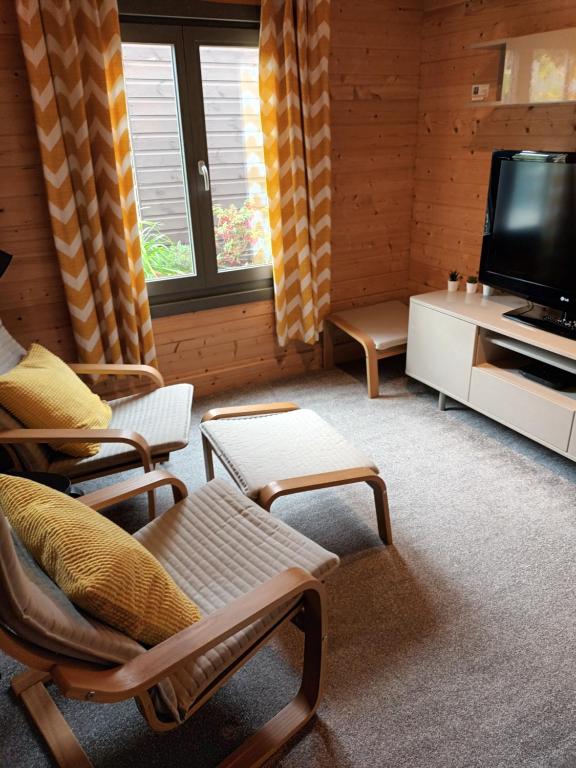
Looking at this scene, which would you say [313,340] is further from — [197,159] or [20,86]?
[20,86]

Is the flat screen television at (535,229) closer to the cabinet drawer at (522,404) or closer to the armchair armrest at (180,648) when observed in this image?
the cabinet drawer at (522,404)

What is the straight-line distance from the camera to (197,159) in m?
3.04

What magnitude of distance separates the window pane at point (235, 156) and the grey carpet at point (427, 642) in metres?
1.39

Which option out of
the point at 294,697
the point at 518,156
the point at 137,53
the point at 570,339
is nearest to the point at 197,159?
the point at 137,53

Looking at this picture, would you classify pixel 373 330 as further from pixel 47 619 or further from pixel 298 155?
pixel 47 619

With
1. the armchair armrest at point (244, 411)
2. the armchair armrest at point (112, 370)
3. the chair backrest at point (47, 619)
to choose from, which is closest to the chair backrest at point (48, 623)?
the chair backrest at point (47, 619)

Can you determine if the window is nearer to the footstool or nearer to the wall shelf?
the footstool

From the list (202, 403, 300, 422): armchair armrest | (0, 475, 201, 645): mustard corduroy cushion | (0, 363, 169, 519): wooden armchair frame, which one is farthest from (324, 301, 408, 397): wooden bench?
(0, 475, 201, 645): mustard corduroy cushion

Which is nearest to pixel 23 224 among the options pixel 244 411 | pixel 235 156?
pixel 235 156

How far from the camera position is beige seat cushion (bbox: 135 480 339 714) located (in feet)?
4.54

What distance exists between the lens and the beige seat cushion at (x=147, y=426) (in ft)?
7.09

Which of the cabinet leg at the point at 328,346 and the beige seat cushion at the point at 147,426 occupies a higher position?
A: the beige seat cushion at the point at 147,426

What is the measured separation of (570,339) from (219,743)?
215cm

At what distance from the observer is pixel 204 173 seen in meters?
3.07
